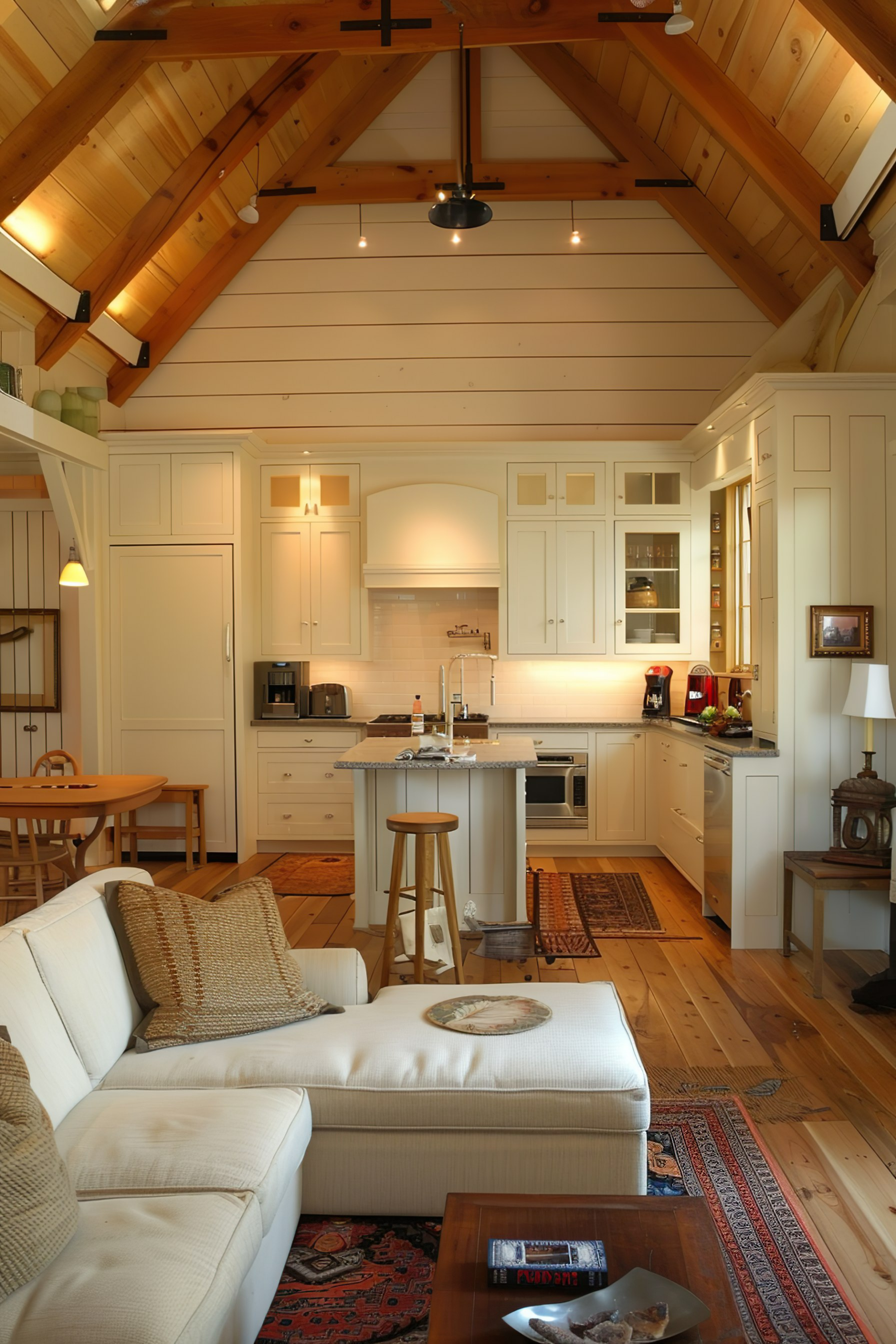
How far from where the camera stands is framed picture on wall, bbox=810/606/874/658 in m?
4.71

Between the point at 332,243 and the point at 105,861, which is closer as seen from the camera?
the point at 105,861

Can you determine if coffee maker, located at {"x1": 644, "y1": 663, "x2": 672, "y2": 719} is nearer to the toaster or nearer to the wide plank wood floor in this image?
the wide plank wood floor

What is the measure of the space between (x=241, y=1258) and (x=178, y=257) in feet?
21.5

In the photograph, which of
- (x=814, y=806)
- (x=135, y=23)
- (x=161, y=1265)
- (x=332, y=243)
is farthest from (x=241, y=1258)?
(x=332, y=243)

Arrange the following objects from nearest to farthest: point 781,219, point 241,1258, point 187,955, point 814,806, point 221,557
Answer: point 241,1258
point 187,955
point 814,806
point 781,219
point 221,557

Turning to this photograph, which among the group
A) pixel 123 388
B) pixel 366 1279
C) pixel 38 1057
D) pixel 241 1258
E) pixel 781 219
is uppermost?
pixel 781 219

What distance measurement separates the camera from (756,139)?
5254 mm

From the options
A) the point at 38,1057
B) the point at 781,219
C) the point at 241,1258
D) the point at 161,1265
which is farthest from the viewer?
the point at 781,219

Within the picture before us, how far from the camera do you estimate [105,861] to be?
6723mm

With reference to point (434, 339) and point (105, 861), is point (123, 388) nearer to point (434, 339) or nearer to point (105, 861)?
point (434, 339)

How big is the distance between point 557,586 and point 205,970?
4736mm

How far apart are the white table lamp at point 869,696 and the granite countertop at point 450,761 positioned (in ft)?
4.70

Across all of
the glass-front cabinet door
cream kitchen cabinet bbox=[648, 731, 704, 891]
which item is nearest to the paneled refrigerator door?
the glass-front cabinet door

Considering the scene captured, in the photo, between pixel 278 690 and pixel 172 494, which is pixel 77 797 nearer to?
pixel 278 690
